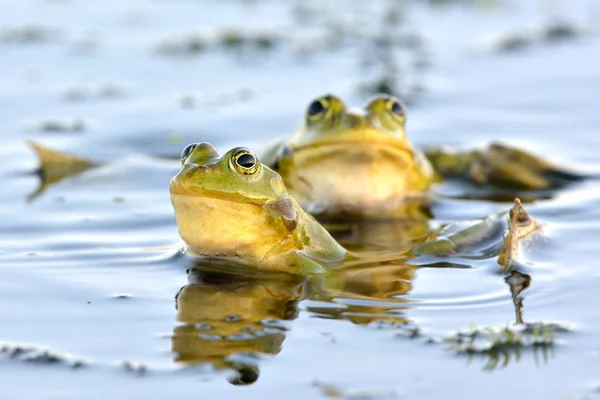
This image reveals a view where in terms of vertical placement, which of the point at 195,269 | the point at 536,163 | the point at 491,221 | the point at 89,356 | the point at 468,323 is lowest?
the point at 89,356

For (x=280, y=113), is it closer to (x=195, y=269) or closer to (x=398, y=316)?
(x=195, y=269)

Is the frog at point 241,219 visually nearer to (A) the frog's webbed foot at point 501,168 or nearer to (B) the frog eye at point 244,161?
(B) the frog eye at point 244,161

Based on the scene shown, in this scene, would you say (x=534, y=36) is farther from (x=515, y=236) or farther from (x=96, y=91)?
(x=515, y=236)

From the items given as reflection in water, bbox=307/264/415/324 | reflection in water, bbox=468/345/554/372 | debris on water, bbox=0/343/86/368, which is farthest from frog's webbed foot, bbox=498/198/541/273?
debris on water, bbox=0/343/86/368

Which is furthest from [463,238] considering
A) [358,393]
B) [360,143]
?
[358,393]

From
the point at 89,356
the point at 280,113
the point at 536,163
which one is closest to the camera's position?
the point at 89,356

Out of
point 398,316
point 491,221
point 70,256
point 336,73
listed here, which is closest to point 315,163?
point 491,221
